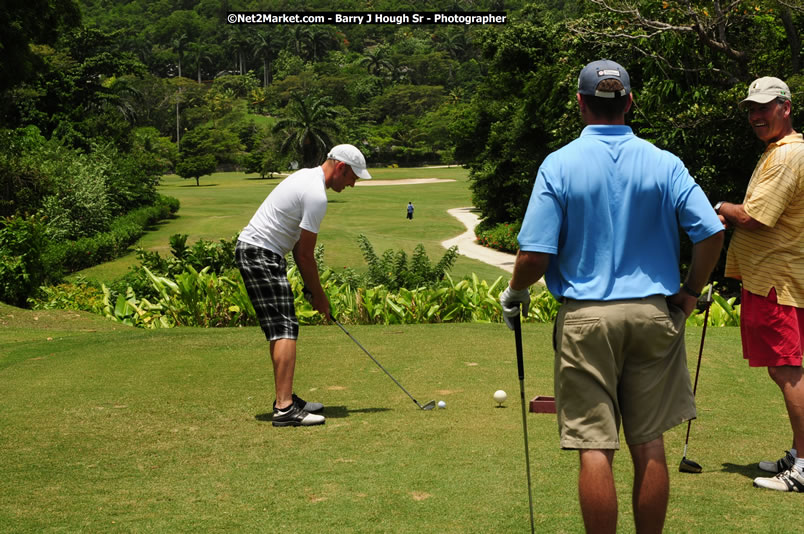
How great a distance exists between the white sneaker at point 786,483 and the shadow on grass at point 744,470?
158 millimetres

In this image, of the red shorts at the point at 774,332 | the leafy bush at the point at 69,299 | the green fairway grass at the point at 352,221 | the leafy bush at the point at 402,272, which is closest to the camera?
the red shorts at the point at 774,332

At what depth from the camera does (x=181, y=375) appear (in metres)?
7.35

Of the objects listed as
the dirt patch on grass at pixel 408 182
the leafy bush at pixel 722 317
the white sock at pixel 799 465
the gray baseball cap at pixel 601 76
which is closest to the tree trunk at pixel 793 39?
the leafy bush at pixel 722 317

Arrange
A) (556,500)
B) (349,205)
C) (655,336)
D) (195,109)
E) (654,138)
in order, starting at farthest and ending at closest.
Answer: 1. (195,109)
2. (349,205)
3. (654,138)
4. (556,500)
5. (655,336)

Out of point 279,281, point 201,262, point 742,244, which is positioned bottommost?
point 201,262

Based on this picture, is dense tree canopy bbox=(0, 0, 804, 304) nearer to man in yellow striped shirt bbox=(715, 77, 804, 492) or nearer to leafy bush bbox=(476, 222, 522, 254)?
leafy bush bbox=(476, 222, 522, 254)

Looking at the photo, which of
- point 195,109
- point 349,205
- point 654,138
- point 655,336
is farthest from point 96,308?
point 195,109

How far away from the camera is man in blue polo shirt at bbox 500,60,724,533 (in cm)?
335

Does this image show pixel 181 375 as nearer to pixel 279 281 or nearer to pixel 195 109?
pixel 279 281

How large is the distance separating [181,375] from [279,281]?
1.83 m

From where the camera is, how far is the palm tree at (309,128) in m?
82.0

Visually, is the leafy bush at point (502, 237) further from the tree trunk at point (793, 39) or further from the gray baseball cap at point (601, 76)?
the gray baseball cap at point (601, 76)

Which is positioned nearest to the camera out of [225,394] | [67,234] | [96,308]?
[225,394]

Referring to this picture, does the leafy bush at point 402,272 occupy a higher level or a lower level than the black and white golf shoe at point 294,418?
lower
